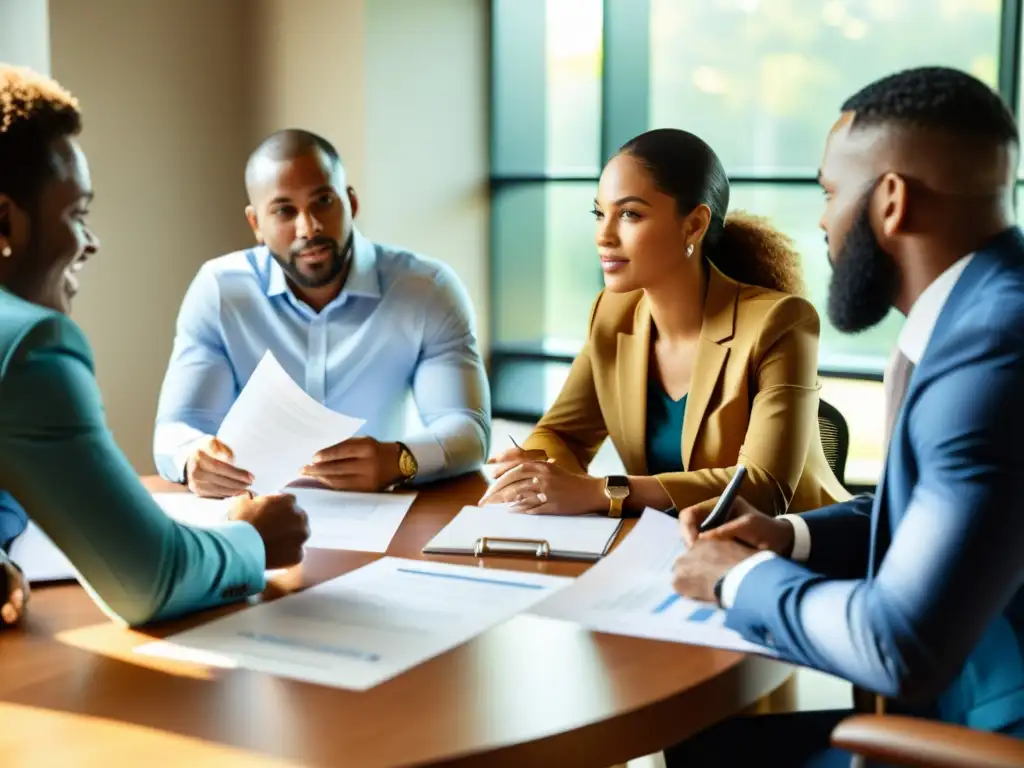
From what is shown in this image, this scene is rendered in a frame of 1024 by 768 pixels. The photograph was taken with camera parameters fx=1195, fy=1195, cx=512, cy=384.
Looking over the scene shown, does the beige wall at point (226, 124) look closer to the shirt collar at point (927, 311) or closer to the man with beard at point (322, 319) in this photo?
the man with beard at point (322, 319)

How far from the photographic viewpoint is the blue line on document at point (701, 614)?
151cm

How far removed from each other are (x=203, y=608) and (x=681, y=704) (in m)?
0.63

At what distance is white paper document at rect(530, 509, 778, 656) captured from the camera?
146 cm

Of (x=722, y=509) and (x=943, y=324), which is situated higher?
(x=943, y=324)

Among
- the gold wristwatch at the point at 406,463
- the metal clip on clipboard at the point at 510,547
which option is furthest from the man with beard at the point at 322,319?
the metal clip on clipboard at the point at 510,547

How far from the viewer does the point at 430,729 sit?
1189 millimetres

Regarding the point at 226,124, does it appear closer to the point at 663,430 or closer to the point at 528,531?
the point at 663,430

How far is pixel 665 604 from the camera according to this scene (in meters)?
1.57

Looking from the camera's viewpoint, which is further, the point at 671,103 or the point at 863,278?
the point at 671,103

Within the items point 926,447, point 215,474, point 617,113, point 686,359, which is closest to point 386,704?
point 926,447

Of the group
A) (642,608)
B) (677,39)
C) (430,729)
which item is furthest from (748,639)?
(677,39)

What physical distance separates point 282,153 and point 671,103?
101 inches

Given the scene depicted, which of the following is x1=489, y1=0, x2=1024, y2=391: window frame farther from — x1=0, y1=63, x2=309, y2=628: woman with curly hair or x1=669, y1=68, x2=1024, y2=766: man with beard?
x1=0, y1=63, x2=309, y2=628: woman with curly hair

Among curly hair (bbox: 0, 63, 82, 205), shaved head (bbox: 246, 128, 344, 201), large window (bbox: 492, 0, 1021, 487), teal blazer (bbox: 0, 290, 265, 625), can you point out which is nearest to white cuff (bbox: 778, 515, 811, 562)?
teal blazer (bbox: 0, 290, 265, 625)
